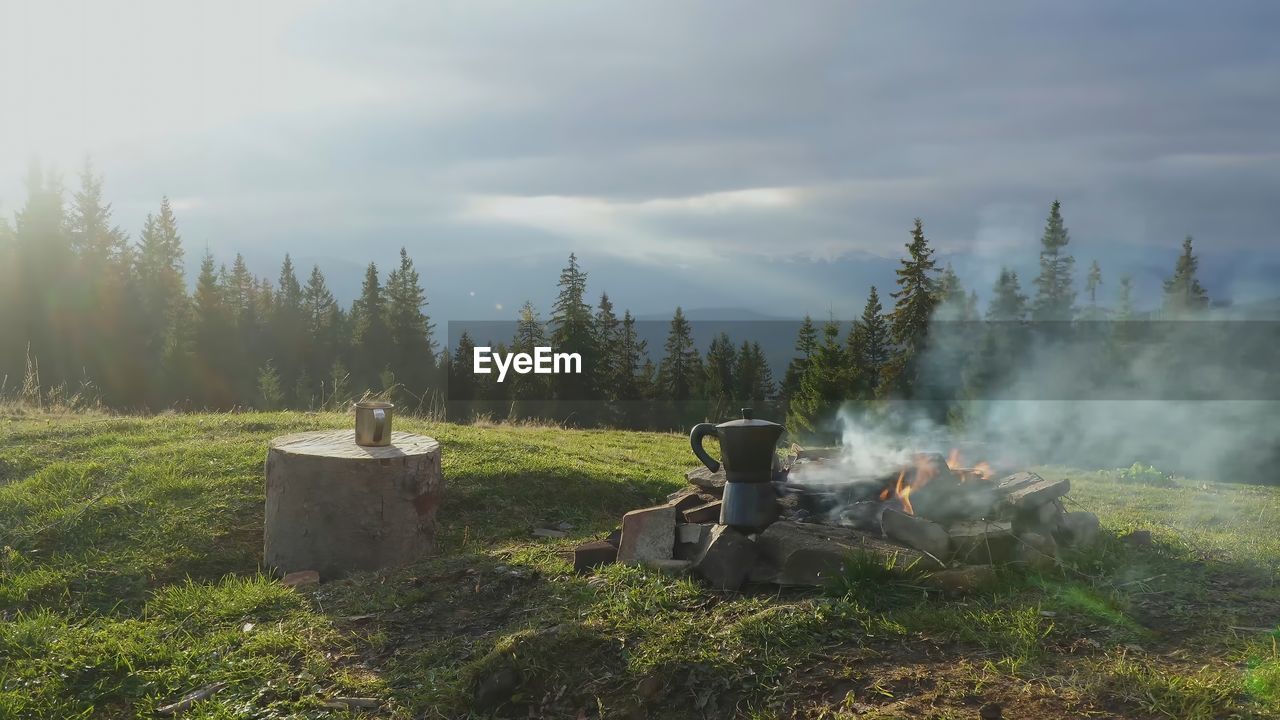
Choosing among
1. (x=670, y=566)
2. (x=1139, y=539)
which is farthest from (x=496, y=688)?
(x=1139, y=539)

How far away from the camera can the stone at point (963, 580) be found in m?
4.11

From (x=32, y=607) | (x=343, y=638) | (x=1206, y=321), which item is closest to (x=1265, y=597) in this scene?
(x=343, y=638)

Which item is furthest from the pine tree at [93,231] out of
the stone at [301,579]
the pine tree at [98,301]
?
the stone at [301,579]

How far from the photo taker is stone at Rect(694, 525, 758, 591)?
4.37m

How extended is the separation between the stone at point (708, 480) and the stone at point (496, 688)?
2531 mm

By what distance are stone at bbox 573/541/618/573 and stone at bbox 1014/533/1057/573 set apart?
2.32 meters

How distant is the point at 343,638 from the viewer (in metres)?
4.43

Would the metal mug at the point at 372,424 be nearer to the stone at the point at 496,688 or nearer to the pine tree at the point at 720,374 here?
the stone at the point at 496,688

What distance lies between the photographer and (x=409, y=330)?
200 ft

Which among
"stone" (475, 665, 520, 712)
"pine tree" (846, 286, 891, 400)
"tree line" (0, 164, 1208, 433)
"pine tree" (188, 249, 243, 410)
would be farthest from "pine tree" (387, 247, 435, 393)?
"stone" (475, 665, 520, 712)

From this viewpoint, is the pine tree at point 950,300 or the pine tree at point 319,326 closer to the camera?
the pine tree at point 950,300

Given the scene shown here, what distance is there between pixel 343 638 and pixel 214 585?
1653mm

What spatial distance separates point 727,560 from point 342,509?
9.11 feet

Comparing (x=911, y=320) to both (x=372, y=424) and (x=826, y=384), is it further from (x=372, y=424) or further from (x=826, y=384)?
(x=372, y=424)
